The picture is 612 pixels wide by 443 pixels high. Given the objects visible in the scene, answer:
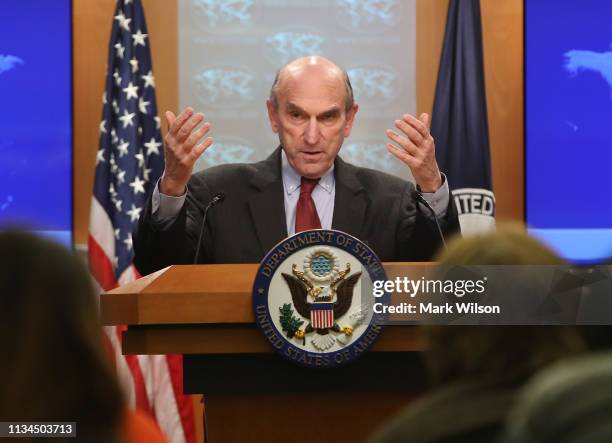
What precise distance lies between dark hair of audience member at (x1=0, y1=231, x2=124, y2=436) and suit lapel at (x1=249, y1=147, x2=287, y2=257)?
2.15 m

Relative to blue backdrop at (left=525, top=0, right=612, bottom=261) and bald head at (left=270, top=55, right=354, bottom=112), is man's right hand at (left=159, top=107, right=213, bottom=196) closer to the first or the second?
bald head at (left=270, top=55, right=354, bottom=112)

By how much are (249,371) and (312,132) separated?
1588 millimetres

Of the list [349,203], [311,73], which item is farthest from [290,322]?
[311,73]

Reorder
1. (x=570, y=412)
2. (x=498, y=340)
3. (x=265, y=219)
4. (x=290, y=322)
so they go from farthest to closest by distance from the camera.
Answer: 1. (x=265, y=219)
2. (x=290, y=322)
3. (x=498, y=340)
4. (x=570, y=412)

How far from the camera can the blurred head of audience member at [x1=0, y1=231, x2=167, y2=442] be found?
44.6 inches

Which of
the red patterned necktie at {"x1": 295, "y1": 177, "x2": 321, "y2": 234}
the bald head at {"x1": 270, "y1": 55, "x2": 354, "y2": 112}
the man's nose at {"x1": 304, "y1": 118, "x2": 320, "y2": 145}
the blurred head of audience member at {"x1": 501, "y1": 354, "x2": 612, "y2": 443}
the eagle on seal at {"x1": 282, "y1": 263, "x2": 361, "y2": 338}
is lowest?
Result: the blurred head of audience member at {"x1": 501, "y1": 354, "x2": 612, "y2": 443}

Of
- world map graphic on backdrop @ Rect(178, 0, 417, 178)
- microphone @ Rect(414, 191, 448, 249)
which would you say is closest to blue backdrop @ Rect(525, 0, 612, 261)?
world map graphic on backdrop @ Rect(178, 0, 417, 178)

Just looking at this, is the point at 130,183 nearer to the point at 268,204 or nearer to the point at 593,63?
the point at 268,204

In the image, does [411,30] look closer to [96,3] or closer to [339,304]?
[96,3]

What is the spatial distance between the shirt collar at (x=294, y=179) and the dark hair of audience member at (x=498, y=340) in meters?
2.25

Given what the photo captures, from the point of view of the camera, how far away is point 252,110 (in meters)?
5.64

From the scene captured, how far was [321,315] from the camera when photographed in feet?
7.11

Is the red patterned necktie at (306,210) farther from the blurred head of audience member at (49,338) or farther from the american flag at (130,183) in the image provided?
the blurred head of audience member at (49,338)

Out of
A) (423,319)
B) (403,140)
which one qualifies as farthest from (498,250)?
(403,140)
